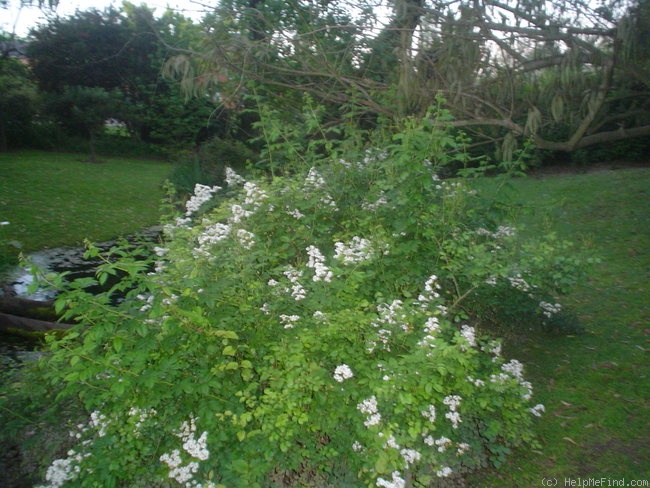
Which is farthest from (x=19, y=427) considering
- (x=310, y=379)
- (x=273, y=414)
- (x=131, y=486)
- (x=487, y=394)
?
(x=487, y=394)

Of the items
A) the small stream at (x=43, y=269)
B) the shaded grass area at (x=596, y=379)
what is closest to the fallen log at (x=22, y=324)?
the small stream at (x=43, y=269)

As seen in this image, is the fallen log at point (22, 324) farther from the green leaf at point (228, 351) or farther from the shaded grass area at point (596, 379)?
the shaded grass area at point (596, 379)

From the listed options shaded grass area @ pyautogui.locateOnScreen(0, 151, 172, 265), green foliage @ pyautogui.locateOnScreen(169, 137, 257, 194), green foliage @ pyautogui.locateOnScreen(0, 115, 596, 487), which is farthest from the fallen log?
green foliage @ pyautogui.locateOnScreen(169, 137, 257, 194)

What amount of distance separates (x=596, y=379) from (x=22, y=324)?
5822 millimetres

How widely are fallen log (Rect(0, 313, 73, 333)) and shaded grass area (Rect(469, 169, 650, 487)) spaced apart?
474 centimetres

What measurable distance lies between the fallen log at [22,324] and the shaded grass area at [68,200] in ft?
2.95

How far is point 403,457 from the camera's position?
9.32 feet

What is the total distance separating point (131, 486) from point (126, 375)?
71 centimetres

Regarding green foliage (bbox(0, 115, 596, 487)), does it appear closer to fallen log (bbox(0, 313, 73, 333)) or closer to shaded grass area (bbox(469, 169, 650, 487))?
shaded grass area (bbox(469, 169, 650, 487))

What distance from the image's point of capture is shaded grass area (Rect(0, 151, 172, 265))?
35.0 feet

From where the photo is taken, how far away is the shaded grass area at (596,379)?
345 centimetres

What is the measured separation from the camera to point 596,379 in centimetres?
457

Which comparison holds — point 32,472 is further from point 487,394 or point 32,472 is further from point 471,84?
point 471,84

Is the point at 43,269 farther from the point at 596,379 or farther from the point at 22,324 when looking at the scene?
the point at 596,379
